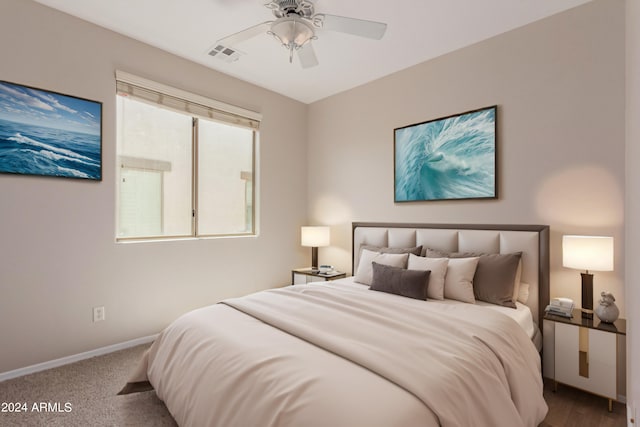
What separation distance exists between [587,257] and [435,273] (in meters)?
0.98

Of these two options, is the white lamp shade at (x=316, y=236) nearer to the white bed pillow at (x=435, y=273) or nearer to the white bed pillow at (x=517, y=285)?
the white bed pillow at (x=435, y=273)

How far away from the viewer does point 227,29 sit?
108 inches

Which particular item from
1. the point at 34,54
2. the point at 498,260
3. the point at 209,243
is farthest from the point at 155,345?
the point at 498,260

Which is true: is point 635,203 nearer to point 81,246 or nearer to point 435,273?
point 435,273

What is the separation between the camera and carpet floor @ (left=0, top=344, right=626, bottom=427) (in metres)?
1.88

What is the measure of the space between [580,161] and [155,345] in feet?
10.9

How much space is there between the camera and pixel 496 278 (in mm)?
2396

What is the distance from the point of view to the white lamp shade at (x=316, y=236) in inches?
155

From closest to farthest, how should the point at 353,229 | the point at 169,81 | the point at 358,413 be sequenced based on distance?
the point at 358,413
the point at 169,81
the point at 353,229

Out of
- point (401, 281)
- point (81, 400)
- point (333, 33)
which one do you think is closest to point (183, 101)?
point (333, 33)

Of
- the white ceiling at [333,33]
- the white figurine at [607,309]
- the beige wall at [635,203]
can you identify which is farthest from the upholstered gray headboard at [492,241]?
the white ceiling at [333,33]

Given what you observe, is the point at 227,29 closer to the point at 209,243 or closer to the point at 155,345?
the point at 209,243

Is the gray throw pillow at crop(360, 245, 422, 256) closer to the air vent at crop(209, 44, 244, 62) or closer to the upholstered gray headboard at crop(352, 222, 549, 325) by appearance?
the upholstered gray headboard at crop(352, 222, 549, 325)

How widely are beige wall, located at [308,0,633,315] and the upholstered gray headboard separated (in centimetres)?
10
